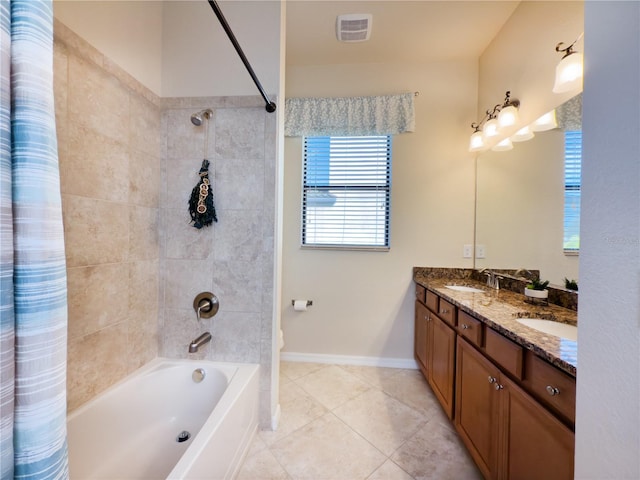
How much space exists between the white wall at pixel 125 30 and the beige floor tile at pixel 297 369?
2.31 metres

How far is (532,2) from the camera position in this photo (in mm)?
1691

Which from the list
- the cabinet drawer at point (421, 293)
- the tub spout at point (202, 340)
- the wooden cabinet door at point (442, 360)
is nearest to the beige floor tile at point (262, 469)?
the tub spout at point (202, 340)

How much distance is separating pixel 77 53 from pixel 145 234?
34.2 inches

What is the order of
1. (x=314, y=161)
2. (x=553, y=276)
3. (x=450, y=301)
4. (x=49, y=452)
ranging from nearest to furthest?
(x=49, y=452), (x=553, y=276), (x=450, y=301), (x=314, y=161)

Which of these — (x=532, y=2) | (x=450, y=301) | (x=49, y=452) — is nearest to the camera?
(x=49, y=452)

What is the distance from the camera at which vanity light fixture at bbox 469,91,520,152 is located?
5.99ft

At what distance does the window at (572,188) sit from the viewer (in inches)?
51.2

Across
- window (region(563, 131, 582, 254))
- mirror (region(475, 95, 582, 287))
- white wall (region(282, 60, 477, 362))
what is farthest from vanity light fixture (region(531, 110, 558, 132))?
white wall (region(282, 60, 477, 362))

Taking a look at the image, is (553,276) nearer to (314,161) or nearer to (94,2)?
(314,161)

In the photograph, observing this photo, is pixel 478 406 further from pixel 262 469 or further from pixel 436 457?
pixel 262 469

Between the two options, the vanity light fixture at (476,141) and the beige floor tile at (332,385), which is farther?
the vanity light fixture at (476,141)

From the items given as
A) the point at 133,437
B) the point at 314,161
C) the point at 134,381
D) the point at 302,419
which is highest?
the point at 314,161

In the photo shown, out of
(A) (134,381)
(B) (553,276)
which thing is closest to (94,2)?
(A) (134,381)

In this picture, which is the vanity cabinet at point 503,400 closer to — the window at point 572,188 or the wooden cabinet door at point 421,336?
the wooden cabinet door at point 421,336
